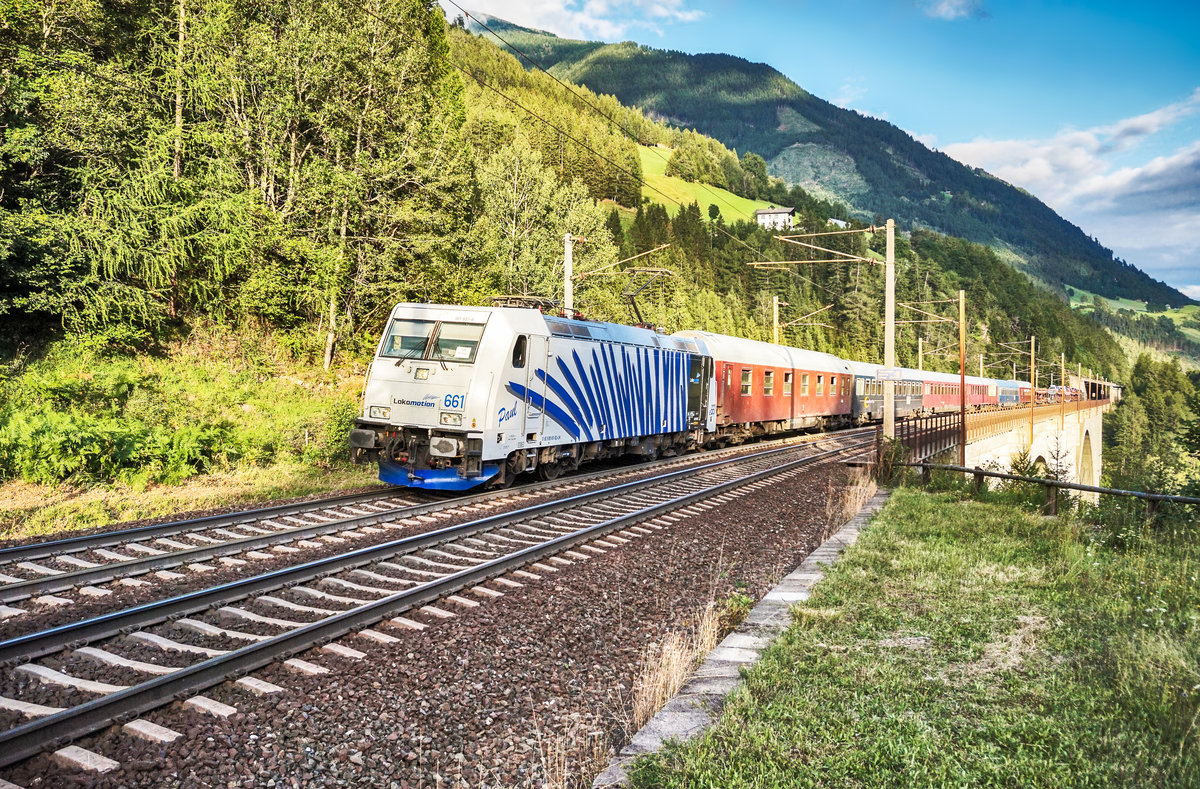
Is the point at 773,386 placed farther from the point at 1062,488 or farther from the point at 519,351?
the point at 519,351

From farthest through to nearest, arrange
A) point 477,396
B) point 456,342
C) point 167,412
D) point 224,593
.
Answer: point 167,412
point 456,342
point 477,396
point 224,593

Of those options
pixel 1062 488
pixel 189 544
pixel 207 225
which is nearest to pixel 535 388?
pixel 189 544

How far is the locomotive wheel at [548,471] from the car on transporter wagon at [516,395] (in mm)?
36

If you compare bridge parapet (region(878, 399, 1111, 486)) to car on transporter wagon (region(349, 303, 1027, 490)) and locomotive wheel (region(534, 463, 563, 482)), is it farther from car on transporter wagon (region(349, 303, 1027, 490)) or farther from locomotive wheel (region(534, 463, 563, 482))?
locomotive wheel (region(534, 463, 563, 482))

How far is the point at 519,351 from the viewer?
12.8 metres

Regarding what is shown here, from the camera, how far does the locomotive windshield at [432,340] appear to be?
12.5 meters

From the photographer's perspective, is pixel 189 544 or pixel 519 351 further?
pixel 519 351

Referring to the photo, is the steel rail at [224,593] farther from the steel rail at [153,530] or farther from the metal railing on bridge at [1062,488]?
the metal railing on bridge at [1062,488]

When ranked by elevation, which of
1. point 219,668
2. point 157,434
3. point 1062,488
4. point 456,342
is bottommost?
point 219,668

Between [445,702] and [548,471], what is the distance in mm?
10267

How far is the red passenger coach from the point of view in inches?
939

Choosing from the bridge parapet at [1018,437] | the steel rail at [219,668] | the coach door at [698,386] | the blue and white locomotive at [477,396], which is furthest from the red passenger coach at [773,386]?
the steel rail at [219,668]

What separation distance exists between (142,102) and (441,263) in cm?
854

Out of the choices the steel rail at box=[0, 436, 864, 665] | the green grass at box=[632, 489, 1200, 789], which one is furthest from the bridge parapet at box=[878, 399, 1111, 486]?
the steel rail at box=[0, 436, 864, 665]
